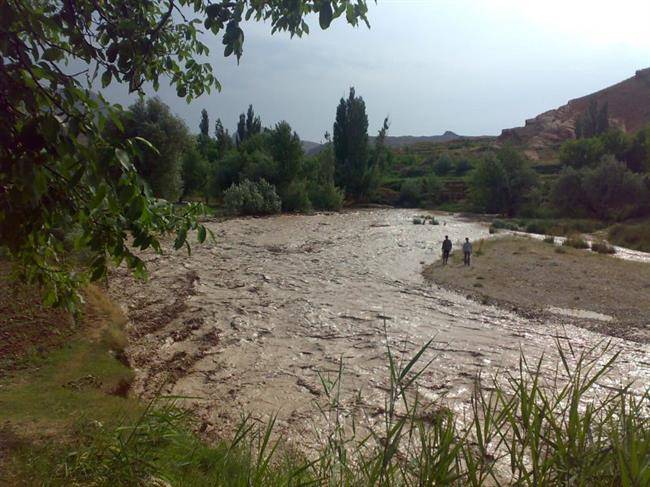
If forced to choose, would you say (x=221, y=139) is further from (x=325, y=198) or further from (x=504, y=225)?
(x=504, y=225)

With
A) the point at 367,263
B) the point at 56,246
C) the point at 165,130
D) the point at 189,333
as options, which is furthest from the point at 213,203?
the point at 56,246

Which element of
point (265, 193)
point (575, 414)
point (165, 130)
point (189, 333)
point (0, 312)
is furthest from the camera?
point (265, 193)

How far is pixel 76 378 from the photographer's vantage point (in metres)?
6.47

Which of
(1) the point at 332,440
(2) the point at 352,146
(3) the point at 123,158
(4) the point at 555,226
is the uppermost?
(2) the point at 352,146

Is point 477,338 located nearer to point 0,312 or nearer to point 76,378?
point 76,378

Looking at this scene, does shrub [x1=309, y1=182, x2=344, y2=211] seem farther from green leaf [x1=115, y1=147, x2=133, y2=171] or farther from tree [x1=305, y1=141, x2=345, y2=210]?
green leaf [x1=115, y1=147, x2=133, y2=171]

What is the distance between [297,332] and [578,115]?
336 ft

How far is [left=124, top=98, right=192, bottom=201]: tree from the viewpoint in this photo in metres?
27.4

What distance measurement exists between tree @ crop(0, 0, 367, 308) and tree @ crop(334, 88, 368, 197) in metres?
52.2

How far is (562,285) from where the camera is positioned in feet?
56.8

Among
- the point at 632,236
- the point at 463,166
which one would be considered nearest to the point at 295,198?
the point at 632,236

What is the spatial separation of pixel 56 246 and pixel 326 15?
2.23 metres

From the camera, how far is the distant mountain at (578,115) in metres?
89.1

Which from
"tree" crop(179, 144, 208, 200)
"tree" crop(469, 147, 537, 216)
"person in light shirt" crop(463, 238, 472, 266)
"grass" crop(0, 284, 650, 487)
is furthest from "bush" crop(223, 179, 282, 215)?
"grass" crop(0, 284, 650, 487)
